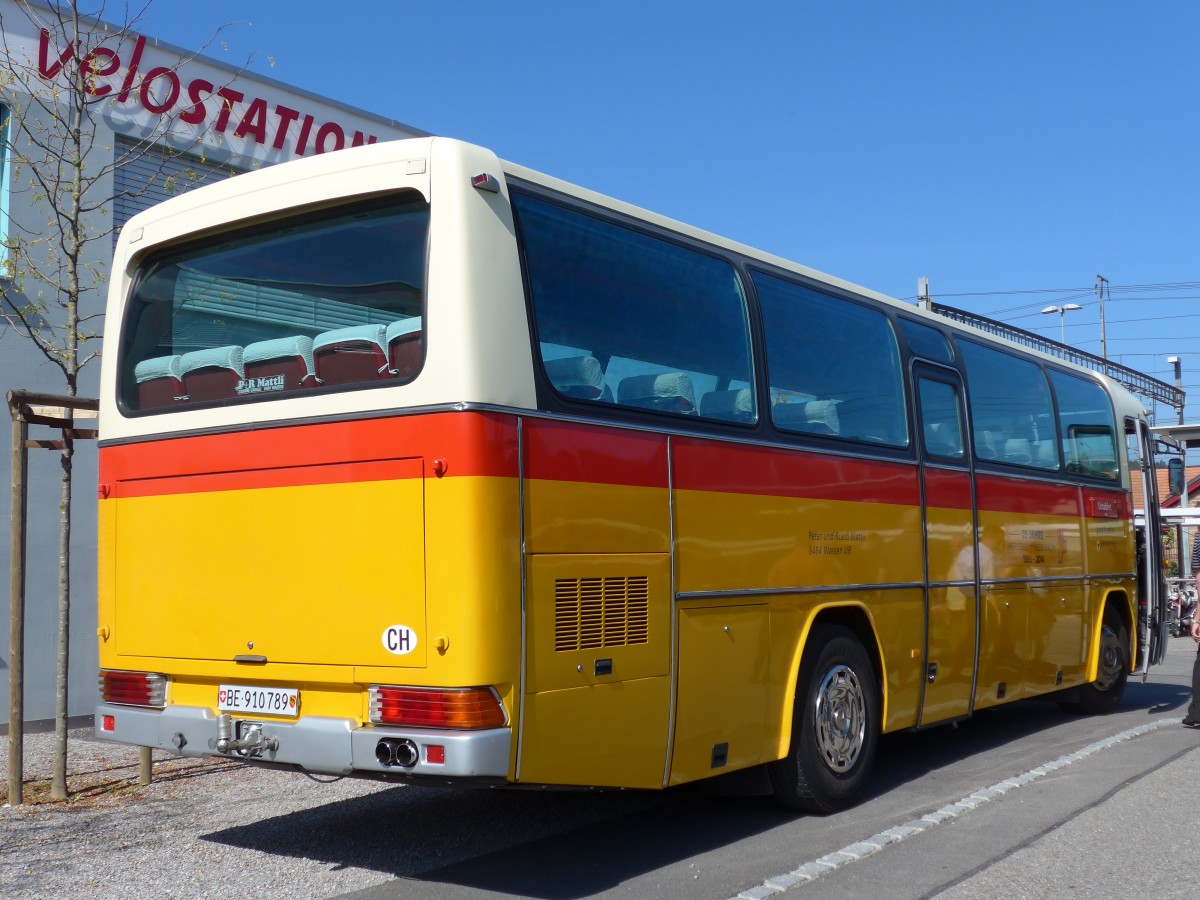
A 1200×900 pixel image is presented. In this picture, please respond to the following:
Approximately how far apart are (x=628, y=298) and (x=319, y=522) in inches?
75.0

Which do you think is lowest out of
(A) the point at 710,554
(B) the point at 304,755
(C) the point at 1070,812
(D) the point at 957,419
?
(C) the point at 1070,812

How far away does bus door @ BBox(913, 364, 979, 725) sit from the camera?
881 centimetres

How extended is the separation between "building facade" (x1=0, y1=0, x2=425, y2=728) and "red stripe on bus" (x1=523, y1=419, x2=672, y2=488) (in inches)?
220

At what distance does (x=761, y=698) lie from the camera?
269 inches

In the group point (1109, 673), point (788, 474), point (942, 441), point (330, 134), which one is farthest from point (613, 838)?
point (330, 134)

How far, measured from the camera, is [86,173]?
11.8 metres

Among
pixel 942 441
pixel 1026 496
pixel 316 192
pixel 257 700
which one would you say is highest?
pixel 316 192

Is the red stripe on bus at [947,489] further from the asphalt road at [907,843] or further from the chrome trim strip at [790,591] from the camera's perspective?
the asphalt road at [907,843]

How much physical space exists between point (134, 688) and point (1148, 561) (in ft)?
34.5

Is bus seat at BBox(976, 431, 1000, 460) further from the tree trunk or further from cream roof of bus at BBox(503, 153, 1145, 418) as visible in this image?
the tree trunk

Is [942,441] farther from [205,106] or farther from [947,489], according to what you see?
[205,106]

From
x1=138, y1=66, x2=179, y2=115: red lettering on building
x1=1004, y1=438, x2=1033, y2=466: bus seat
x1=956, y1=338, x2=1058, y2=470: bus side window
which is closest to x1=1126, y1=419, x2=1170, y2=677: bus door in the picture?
x1=956, y1=338, x2=1058, y2=470: bus side window

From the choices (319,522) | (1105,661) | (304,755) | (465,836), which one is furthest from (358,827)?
(1105,661)

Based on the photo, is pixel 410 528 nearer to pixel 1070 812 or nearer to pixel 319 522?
pixel 319 522
